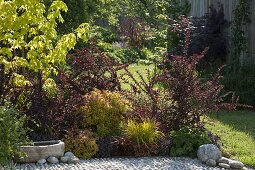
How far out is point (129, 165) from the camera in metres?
7.45

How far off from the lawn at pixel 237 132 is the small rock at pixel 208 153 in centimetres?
46

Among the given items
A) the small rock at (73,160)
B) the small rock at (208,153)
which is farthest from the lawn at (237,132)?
the small rock at (73,160)

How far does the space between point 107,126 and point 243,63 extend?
5.60m

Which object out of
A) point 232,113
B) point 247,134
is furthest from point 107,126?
point 232,113

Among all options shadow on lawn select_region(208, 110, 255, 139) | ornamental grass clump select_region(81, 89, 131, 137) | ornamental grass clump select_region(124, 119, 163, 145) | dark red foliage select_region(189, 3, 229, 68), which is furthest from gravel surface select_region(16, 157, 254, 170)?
dark red foliage select_region(189, 3, 229, 68)

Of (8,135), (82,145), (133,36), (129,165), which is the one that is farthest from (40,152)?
(133,36)

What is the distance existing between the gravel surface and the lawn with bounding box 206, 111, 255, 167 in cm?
85

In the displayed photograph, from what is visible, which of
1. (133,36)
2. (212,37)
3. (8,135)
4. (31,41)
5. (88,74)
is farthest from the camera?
(133,36)

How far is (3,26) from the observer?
8484 millimetres

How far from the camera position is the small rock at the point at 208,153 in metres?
7.65

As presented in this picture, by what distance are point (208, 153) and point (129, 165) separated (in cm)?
105

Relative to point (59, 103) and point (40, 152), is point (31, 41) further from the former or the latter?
point (40, 152)

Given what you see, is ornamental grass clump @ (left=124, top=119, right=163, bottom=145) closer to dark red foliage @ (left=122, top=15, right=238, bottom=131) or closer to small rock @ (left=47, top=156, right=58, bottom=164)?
dark red foliage @ (left=122, top=15, right=238, bottom=131)

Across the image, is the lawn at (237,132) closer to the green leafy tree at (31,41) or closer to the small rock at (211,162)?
the small rock at (211,162)
